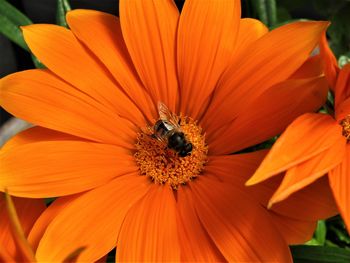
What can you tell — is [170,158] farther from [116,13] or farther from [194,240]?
[116,13]

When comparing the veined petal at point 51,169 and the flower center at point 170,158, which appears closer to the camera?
the veined petal at point 51,169

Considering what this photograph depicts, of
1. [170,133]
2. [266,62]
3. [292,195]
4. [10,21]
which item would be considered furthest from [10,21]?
[292,195]

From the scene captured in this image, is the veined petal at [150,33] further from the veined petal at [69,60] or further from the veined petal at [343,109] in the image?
the veined petal at [343,109]

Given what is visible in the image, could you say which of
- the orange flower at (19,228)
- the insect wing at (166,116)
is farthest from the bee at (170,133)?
the orange flower at (19,228)

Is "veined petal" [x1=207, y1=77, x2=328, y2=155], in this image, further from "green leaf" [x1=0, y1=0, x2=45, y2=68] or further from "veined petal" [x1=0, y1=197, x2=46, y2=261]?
"green leaf" [x1=0, y1=0, x2=45, y2=68]

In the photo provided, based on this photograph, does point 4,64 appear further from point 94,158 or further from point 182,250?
point 182,250
